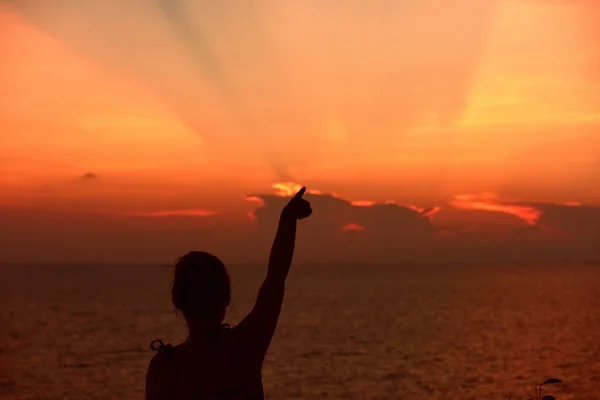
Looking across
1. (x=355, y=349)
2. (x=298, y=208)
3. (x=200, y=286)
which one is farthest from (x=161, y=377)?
(x=355, y=349)

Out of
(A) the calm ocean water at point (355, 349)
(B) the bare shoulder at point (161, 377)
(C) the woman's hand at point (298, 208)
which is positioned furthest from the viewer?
(A) the calm ocean water at point (355, 349)

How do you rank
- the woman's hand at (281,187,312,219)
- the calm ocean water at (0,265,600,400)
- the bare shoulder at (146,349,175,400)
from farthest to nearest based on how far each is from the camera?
the calm ocean water at (0,265,600,400)
the woman's hand at (281,187,312,219)
the bare shoulder at (146,349,175,400)

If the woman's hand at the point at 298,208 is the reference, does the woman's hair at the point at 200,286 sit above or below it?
below

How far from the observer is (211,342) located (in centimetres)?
298

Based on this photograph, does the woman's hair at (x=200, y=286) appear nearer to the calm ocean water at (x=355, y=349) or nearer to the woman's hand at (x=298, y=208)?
the woman's hand at (x=298, y=208)

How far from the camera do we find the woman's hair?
2.88 meters

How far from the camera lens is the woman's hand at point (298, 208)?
122 inches

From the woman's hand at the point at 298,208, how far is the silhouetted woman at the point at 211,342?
Answer: 182 mm

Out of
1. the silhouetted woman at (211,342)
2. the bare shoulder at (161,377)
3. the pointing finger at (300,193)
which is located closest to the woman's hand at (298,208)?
the pointing finger at (300,193)

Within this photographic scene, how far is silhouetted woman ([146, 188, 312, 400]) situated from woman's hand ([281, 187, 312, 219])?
0.60ft

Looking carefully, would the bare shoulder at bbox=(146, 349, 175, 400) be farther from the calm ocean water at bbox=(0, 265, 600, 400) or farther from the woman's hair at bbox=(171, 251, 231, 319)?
the calm ocean water at bbox=(0, 265, 600, 400)

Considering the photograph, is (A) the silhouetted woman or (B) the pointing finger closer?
(A) the silhouetted woman

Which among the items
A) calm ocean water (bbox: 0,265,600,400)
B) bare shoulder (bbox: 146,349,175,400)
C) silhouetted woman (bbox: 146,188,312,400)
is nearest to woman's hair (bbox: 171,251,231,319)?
Result: silhouetted woman (bbox: 146,188,312,400)

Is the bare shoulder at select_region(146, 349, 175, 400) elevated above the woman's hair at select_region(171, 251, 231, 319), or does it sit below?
below
